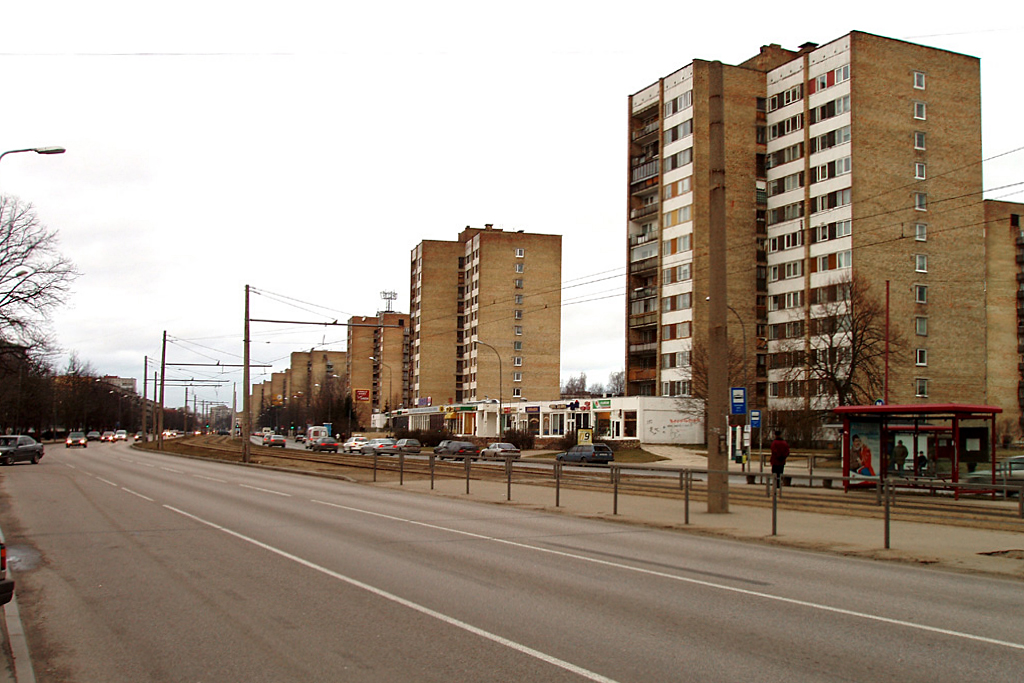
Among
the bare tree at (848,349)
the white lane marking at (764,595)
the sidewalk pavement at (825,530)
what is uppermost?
the bare tree at (848,349)

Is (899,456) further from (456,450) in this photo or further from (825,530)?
(456,450)

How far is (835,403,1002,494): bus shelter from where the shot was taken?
74.4 ft

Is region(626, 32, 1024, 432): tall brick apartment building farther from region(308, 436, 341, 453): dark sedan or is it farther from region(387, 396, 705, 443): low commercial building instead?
region(308, 436, 341, 453): dark sedan

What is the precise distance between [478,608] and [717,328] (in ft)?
37.3

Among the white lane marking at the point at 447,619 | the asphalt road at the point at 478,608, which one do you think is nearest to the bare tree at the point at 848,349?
the asphalt road at the point at 478,608

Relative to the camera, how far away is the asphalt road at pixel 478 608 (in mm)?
6336

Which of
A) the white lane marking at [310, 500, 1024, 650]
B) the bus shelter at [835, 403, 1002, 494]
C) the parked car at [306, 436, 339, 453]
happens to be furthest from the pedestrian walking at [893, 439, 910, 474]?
the parked car at [306, 436, 339, 453]

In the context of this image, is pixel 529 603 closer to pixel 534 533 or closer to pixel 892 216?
pixel 534 533

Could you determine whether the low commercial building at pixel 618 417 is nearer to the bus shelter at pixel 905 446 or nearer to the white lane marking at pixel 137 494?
the bus shelter at pixel 905 446

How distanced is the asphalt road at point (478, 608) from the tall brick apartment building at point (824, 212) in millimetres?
48602

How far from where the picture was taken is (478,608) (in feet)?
27.1

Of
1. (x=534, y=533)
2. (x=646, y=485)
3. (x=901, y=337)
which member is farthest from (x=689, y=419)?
(x=534, y=533)

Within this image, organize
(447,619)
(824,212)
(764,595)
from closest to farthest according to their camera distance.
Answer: (447,619) < (764,595) < (824,212)

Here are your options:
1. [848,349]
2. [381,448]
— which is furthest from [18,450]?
[848,349]
